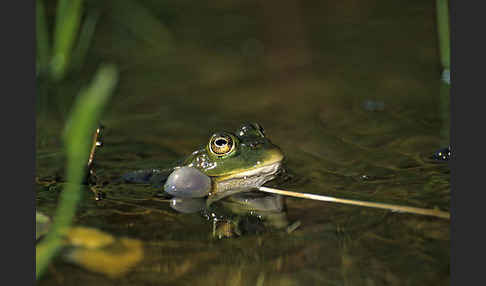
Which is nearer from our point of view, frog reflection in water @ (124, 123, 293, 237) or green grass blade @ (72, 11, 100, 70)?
frog reflection in water @ (124, 123, 293, 237)

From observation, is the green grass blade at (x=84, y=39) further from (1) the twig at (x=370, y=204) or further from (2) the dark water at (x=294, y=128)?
(1) the twig at (x=370, y=204)

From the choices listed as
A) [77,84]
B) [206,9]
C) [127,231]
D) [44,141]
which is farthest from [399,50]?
[127,231]

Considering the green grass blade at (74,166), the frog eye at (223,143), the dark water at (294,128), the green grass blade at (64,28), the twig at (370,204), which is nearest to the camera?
the green grass blade at (74,166)

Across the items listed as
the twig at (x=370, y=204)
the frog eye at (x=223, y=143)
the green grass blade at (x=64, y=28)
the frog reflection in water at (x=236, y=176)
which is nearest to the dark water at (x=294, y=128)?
the twig at (x=370, y=204)

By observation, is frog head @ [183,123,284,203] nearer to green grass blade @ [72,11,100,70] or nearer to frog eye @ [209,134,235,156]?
frog eye @ [209,134,235,156]

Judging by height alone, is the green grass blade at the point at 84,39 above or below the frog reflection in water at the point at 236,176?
above

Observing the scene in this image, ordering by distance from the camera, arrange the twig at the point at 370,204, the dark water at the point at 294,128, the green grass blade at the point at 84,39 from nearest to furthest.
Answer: the dark water at the point at 294,128 < the twig at the point at 370,204 < the green grass blade at the point at 84,39

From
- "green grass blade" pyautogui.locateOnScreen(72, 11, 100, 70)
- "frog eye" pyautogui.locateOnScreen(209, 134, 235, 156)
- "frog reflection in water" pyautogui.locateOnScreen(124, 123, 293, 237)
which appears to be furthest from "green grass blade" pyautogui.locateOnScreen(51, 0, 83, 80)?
"frog eye" pyautogui.locateOnScreen(209, 134, 235, 156)

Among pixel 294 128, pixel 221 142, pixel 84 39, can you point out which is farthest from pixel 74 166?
pixel 84 39
